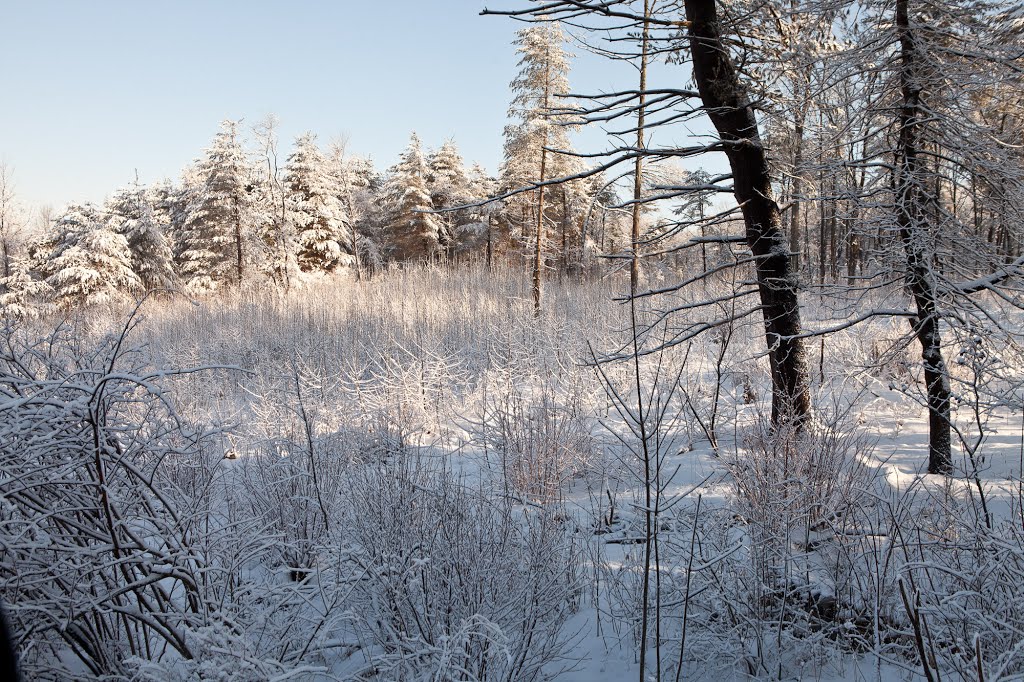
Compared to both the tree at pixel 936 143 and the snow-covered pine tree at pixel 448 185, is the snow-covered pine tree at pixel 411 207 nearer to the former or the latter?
the snow-covered pine tree at pixel 448 185

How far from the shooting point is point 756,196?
490 cm

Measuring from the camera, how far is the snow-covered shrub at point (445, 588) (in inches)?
98.4

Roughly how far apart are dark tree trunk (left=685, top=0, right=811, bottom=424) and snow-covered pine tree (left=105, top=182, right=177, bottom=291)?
2247 cm

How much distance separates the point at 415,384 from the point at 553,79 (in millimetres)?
10993

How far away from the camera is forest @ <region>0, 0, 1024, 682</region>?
6.95 feet

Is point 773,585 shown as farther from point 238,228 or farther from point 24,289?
point 24,289

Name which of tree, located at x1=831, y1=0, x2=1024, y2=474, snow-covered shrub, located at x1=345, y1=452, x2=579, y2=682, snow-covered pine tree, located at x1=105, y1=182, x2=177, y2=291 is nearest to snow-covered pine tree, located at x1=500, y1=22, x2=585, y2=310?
tree, located at x1=831, y1=0, x2=1024, y2=474

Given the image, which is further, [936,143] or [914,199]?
[936,143]

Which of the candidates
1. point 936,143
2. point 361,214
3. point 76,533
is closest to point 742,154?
point 936,143

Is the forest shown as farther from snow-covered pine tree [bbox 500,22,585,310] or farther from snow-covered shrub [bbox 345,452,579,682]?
snow-covered pine tree [bbox 500,22,585,310]

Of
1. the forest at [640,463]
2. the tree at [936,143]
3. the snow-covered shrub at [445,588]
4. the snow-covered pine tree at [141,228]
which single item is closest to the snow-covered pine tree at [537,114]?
the forest at [640,463]

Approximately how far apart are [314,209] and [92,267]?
992 centimetres

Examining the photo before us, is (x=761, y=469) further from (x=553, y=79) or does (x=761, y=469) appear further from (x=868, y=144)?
(x=553, y=79)

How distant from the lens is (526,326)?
35.9ft
